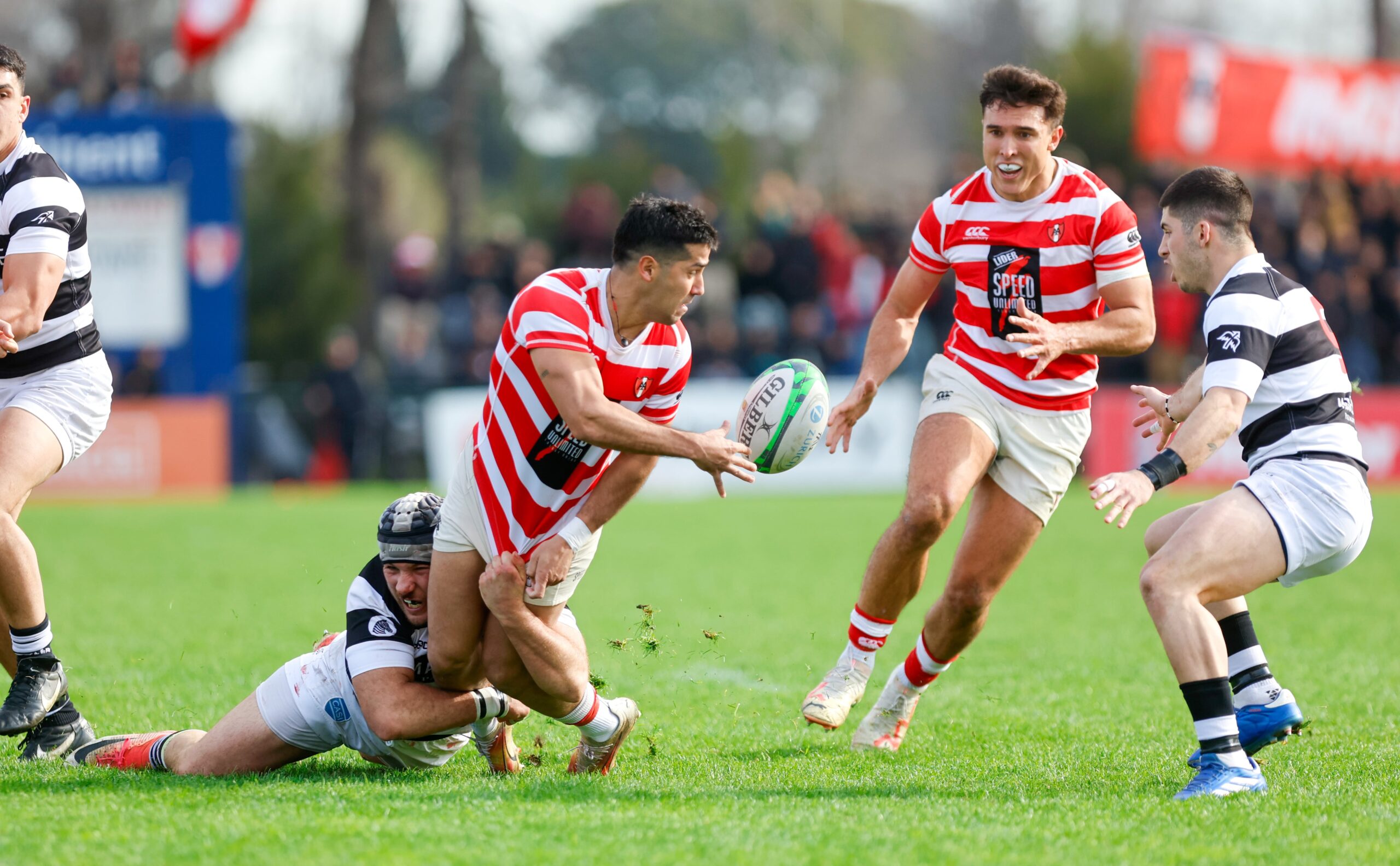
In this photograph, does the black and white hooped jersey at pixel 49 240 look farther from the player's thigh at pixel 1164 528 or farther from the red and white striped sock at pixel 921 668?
the player's thigh at pixel 1164 528

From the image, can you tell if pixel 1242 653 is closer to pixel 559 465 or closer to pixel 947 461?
pixel 947 461

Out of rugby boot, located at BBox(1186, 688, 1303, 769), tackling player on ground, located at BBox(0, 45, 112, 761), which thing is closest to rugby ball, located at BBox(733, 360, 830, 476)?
rugby boot, located at BBox(1186, 688, 1303, 769)

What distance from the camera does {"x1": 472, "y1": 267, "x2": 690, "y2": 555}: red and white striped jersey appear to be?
503 cm

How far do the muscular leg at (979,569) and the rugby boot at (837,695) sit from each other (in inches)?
12.7

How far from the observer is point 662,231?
4.90 m

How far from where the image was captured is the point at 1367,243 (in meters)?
20.0

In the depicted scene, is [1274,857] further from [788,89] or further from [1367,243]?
[788,89]

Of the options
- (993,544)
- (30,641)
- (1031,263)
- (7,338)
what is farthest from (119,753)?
(1031,263)

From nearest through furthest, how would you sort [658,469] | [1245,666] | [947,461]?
[1245,666] → [947,461] → [658,469]

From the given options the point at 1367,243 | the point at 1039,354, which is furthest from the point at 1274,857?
the point at 1367,243

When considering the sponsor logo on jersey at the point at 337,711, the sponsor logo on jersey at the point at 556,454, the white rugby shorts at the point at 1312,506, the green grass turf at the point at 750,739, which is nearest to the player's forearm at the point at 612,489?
the sponsor logo on jersey at the point at 556,454

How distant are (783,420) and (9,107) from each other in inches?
122

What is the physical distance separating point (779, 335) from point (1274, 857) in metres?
15.3

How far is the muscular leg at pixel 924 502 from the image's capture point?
5.52m
